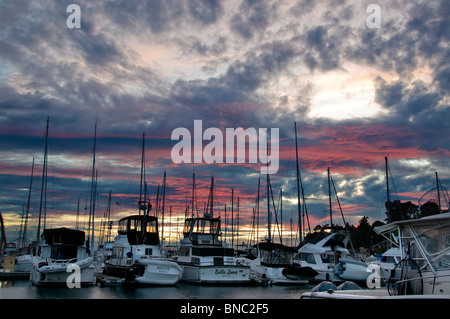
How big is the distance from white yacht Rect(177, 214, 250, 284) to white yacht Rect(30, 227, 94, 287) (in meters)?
9.68

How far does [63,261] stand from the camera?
3634 centimetres

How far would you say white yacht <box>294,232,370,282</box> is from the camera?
41669 mm

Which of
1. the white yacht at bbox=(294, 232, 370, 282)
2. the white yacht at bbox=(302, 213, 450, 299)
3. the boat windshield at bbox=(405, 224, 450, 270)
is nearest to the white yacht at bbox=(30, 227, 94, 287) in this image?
the white yacht at bbox=(294, 232, 370, 282)

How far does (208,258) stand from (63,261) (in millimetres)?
13622

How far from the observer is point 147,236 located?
146ft

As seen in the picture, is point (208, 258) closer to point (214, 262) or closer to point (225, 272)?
point (214, 262)

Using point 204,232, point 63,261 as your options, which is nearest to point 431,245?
point 63,261

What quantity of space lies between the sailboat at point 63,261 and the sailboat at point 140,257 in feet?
11.7

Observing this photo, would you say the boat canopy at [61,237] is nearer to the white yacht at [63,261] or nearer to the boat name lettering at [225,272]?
the white yacht at [63,261]

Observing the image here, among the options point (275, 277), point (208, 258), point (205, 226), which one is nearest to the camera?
point (208, 258)

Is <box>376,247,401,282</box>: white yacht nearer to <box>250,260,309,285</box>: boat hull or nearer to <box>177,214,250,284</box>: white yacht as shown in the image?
<box>250,260,309,285</box>: boat hull
